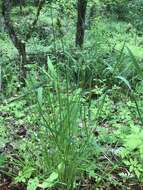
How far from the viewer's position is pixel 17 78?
5.14 meters

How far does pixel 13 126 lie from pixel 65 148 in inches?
34.1

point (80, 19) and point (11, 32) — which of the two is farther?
point (80, 19)

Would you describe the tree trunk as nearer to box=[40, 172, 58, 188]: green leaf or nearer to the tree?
the tree

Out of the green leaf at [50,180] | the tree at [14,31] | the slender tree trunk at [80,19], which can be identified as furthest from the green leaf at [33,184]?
the slender tree trunk at [80,19]

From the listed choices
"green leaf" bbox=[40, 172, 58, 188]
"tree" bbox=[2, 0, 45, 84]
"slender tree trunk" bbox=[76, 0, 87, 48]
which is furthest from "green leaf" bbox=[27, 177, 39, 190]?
"slender tree trunk" bbox=[76, 0, 87, 48]

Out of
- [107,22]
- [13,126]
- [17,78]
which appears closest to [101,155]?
[13,126]

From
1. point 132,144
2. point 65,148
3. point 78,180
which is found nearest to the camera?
point 132,144

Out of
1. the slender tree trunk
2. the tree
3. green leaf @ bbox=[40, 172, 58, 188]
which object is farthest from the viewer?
the slender tree trunk

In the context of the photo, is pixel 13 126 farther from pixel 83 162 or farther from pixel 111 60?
pixel 111 60

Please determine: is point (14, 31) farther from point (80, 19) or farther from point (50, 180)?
point (50, 180)

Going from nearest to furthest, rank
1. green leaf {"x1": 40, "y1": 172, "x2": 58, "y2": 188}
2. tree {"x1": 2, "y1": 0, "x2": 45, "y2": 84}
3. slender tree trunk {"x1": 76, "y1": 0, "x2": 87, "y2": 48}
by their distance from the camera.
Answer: green leaf {"x1": 40, "y1": 172, "x2": 58, "y2": 188} → tree {"x1": 2, "y1": 0, "x2": 45, "y2": 84} → slender tree trunk {"x1": 76, "y1": 0, "x2": 87, "y2": 48}

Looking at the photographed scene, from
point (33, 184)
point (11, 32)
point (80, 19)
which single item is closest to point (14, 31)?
point (11, 32)

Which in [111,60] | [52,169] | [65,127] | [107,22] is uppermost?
[65,127]

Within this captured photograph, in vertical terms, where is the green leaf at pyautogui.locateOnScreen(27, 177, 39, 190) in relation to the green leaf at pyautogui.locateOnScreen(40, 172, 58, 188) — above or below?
below
